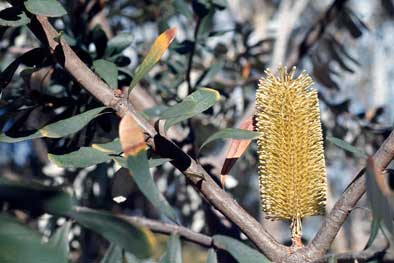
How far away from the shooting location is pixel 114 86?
0.46m

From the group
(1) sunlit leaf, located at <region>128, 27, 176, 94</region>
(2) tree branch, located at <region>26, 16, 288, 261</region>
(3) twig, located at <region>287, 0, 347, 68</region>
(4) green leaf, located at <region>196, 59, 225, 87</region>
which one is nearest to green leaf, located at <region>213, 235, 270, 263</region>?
(2) tree branch, located at <region>26, 16, 288, 261</region>

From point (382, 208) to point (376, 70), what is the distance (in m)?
8.41

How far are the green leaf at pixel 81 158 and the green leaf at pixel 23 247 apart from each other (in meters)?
0.18

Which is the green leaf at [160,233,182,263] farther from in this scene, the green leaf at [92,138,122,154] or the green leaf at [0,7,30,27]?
the green leaf at [0,7,30,27]

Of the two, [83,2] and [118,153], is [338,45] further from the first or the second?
[118,153]

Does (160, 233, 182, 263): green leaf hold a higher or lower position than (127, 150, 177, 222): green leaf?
lower

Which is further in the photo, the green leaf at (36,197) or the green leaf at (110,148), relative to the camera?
the green leaf at (110,148)

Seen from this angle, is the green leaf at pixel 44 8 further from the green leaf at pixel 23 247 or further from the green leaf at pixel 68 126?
the green leaf at pixel 23 247

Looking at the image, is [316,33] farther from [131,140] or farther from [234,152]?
[131,140]

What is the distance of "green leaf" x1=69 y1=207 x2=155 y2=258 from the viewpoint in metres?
0.27

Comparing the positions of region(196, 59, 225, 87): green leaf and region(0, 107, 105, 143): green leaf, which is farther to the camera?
region(196, 59, 225, 87): green leaf

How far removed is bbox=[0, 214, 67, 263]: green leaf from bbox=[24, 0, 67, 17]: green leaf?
0.21 m

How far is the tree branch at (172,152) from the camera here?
42 centimetres

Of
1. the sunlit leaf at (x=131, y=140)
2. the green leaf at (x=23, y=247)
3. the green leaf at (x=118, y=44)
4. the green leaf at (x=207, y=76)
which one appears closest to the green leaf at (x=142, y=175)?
the sunlit leaf at (x=131, y=140)
